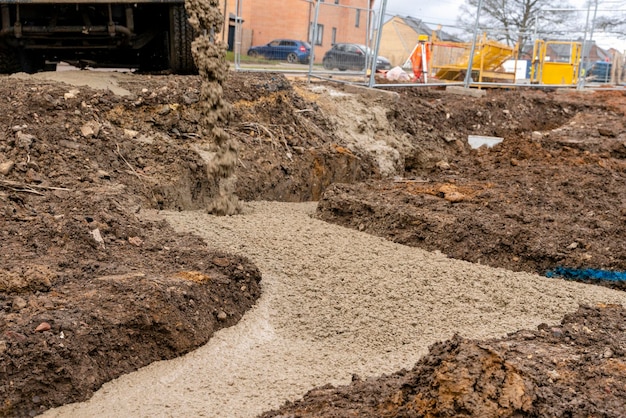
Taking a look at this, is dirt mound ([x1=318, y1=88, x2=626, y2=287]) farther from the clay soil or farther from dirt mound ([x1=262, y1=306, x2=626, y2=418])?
dirt mound ([x1=262, y1=306, x2=626, y2=418])

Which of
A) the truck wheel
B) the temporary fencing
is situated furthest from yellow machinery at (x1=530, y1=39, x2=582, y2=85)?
the truck wheel

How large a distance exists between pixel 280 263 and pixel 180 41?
13.5ft

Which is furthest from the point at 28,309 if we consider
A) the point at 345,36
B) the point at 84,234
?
the point at 345,36

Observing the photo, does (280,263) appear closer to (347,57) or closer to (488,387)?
(488,387)

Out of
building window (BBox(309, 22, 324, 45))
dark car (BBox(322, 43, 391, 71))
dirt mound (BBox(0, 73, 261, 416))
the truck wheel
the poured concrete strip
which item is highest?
building window (BBox(309, 22, 324, 45))

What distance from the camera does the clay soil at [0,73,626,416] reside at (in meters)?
3.05

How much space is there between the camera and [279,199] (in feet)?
24.6

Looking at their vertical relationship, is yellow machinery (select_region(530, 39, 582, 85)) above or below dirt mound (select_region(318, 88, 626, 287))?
above

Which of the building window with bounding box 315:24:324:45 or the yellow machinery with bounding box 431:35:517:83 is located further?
the yellow machinery with bounding box 431:35:517:83

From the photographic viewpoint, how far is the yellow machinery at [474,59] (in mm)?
15594

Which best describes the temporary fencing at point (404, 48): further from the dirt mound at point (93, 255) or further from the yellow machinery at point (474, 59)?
the dirt mound at point (93, 255)

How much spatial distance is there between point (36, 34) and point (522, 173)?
17.5ft

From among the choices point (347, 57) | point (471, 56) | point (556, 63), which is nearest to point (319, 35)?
point (347, 57)

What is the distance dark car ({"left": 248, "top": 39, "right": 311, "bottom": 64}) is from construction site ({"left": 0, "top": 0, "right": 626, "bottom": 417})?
3.26 m
